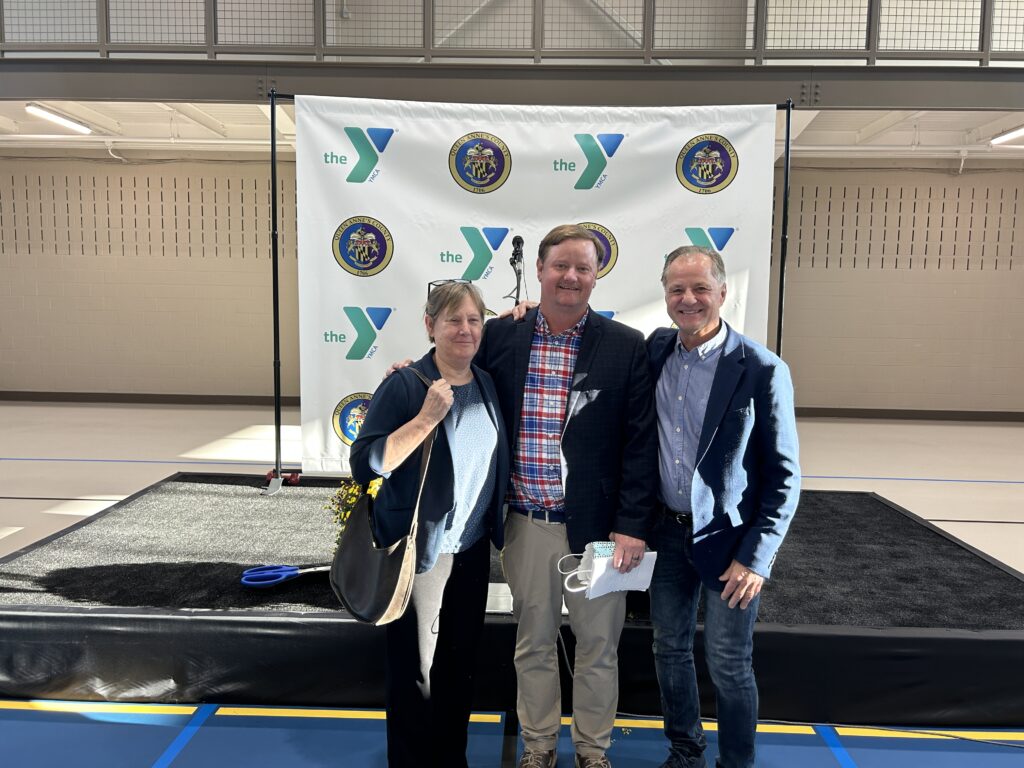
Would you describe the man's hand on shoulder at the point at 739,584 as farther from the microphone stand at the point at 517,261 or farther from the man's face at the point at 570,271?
the microphone stand at the point at 517,261

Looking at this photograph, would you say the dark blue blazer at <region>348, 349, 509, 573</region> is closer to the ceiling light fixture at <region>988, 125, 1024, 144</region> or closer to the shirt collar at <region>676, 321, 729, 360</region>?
the shirt collar at <region>676, 321, 729, 360</region>

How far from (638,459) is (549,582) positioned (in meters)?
0.46

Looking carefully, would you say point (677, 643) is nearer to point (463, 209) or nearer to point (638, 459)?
point (638, 459)

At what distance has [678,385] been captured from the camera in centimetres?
202

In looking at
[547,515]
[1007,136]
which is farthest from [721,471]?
[1007,136]

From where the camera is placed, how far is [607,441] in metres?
2.04

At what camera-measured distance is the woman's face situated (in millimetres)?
1854

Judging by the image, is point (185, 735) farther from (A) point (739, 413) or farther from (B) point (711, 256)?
(B) point (711, 256)

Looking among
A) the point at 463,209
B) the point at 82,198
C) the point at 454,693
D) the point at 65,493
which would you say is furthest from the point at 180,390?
the point at 454,693

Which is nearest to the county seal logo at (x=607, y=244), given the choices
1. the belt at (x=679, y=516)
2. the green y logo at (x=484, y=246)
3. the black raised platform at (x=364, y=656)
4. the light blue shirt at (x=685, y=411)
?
the green y logo at (x=484, y=246)

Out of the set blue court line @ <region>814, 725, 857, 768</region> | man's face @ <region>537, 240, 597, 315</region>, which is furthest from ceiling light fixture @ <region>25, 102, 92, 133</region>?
blue court line @ <region>814, 725, 857, 768</region>

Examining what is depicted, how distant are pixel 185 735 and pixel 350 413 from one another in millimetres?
2228

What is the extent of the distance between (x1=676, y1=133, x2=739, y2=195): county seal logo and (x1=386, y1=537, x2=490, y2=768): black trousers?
2979mm

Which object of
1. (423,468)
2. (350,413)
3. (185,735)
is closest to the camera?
(423,468)
